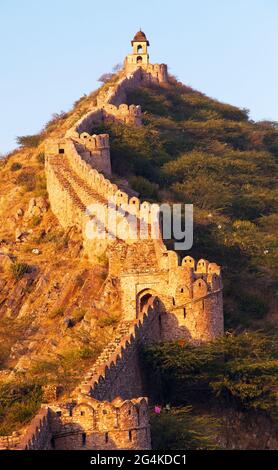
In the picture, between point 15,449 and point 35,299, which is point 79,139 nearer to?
point 35,299

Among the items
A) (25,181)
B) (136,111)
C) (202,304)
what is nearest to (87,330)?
(202,304)

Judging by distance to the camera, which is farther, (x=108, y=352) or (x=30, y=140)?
(x=30, y=140)

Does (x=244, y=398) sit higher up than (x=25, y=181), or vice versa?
(x=25, y=181)

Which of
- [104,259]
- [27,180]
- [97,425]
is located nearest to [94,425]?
[97,425]

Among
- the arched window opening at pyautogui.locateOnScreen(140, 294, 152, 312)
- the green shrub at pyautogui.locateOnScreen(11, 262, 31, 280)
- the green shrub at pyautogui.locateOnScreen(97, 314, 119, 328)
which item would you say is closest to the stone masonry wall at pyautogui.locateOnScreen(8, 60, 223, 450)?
the arched window opening at pyautogui.locateOnScreen(140, 294, 152, 312)

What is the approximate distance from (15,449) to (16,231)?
29367 mm

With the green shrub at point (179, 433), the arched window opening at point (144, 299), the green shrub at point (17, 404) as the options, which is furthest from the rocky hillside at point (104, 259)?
the green shrub at point (179, 433)

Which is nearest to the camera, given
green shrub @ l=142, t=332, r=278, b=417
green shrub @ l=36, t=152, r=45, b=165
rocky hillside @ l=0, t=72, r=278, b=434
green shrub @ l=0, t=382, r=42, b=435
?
green shrub @ l=0, t=382, r=42, b=435

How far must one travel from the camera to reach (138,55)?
104125 mm

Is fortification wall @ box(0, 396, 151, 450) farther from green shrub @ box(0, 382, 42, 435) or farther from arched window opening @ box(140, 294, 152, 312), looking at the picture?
arched window opening @ box(140, 294, 152, 312)

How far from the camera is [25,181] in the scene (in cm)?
7688

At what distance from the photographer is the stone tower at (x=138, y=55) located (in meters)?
104

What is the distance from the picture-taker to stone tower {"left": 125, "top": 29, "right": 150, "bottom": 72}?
340 ft

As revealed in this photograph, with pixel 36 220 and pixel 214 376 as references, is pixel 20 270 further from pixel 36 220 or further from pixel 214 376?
pixel 214 376
